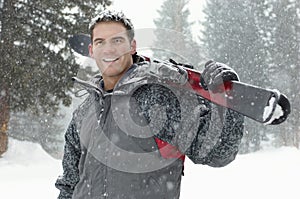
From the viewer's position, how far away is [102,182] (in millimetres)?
2053

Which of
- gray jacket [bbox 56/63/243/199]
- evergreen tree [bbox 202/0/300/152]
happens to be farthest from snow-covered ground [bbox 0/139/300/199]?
evergreen tree [bbox 202/0/300/152]

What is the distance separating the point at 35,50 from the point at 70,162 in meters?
11.1

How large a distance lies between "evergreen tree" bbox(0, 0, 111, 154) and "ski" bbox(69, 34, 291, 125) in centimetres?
1104

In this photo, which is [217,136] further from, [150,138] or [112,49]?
[112,49]

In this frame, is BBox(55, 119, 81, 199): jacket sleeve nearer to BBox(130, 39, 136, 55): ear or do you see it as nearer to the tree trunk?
BBox(130, 39, 136, 55): ear

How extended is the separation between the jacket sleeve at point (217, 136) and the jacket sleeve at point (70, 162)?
921 mm

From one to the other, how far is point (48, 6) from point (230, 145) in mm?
12201

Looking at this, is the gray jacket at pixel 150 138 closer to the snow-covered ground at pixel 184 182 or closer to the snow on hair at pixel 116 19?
the snow on hair at pixel 116 19

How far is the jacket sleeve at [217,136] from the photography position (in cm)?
185

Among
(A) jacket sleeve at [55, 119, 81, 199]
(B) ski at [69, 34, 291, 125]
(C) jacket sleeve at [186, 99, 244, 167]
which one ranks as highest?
(B) ski at [69, 34, 291, 125]

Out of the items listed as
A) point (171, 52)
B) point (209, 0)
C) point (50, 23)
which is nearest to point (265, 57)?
point (209, 0)

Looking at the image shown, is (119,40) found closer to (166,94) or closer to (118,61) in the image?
(118,61)

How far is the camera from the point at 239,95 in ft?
5.52

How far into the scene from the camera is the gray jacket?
1.89 m
